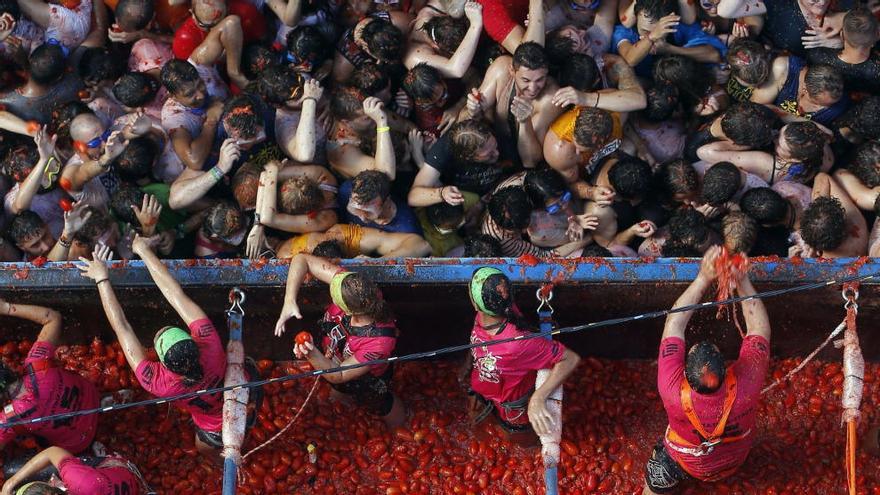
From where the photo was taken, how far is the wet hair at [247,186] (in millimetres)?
7188

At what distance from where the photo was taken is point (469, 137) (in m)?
7.16

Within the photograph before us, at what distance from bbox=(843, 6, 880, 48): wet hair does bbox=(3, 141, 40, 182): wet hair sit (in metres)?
5.44

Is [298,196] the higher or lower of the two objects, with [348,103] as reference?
lower

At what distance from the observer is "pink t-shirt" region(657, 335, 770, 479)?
606 cm

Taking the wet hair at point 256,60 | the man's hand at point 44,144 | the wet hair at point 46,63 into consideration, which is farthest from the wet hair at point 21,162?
the wet hair at point 256,60

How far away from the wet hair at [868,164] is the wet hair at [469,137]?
2391 millimetres

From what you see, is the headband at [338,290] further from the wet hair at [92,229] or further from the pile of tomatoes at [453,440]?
the wet hair at [92,229]

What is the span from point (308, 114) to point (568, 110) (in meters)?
1.73

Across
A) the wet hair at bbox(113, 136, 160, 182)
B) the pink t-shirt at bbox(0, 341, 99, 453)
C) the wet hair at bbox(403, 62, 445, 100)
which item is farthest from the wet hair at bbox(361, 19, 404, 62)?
the pink t-shirt at bbox(0, 341, 99, 453)

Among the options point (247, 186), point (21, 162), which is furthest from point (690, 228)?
point (21, 162)

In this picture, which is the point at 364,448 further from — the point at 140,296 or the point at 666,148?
the point at 666,148

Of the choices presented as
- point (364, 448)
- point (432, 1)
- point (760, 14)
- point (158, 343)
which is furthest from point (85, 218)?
point (760, 14)

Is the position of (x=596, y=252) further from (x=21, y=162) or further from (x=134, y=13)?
(x=21, y=162)

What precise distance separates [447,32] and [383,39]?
0.47 meters
